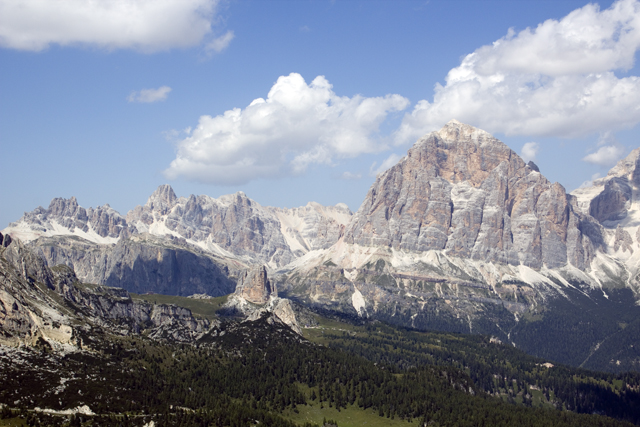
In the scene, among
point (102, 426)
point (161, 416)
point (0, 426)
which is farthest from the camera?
point (161, 416)

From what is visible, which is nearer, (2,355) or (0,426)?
(0,426)

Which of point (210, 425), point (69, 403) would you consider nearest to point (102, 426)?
point (69, 403)

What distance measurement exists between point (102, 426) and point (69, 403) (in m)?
15.6

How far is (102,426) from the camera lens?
17112 centimetres

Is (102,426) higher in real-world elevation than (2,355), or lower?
lower

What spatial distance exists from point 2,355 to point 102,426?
142ft

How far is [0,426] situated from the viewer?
15638 cm

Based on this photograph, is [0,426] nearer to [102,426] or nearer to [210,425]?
[102,426]

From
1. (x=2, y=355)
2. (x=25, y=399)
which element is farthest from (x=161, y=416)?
(x=2, y=355)

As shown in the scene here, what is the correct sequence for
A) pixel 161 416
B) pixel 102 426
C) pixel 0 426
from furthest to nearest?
pixel 161 416
pixel 102 426
pixel 0 426

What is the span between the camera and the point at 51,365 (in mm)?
199875

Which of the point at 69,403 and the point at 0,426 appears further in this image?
the point at 69,403

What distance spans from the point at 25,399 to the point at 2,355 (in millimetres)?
23599

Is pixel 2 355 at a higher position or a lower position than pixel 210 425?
higher
